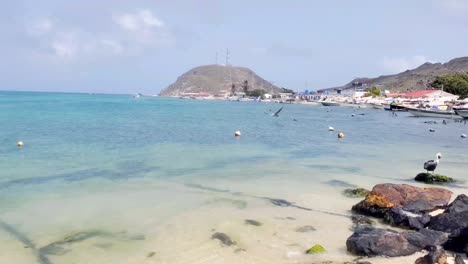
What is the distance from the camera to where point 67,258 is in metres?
10.0

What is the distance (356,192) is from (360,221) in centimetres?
369

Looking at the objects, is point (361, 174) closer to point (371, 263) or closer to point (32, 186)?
point (371, 263)

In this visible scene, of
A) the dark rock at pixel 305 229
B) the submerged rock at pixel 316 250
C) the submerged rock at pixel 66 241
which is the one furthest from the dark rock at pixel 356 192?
the submerged rock at pixel 66 241

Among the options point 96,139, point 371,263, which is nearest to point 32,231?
point 371,263

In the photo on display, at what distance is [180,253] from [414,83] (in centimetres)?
19679

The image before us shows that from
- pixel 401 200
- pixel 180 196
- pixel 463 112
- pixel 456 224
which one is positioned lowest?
pixel 180 196

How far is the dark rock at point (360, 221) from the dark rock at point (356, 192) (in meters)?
2.78

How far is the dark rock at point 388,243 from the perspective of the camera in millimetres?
9812

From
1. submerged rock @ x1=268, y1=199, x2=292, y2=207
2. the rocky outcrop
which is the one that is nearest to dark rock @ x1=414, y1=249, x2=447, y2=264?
the rocky outcrop

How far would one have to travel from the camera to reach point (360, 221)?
12.7 m

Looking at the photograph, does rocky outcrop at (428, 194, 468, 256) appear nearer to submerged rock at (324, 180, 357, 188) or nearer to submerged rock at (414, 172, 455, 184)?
submerged rock at (324, 180, 357, 188)

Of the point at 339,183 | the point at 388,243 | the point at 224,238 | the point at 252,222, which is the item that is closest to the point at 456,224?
the point at 388,243

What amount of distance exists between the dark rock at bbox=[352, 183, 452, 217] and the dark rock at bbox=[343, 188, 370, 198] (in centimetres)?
158

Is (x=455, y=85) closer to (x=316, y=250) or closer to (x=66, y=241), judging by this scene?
(x=316, y=250)
